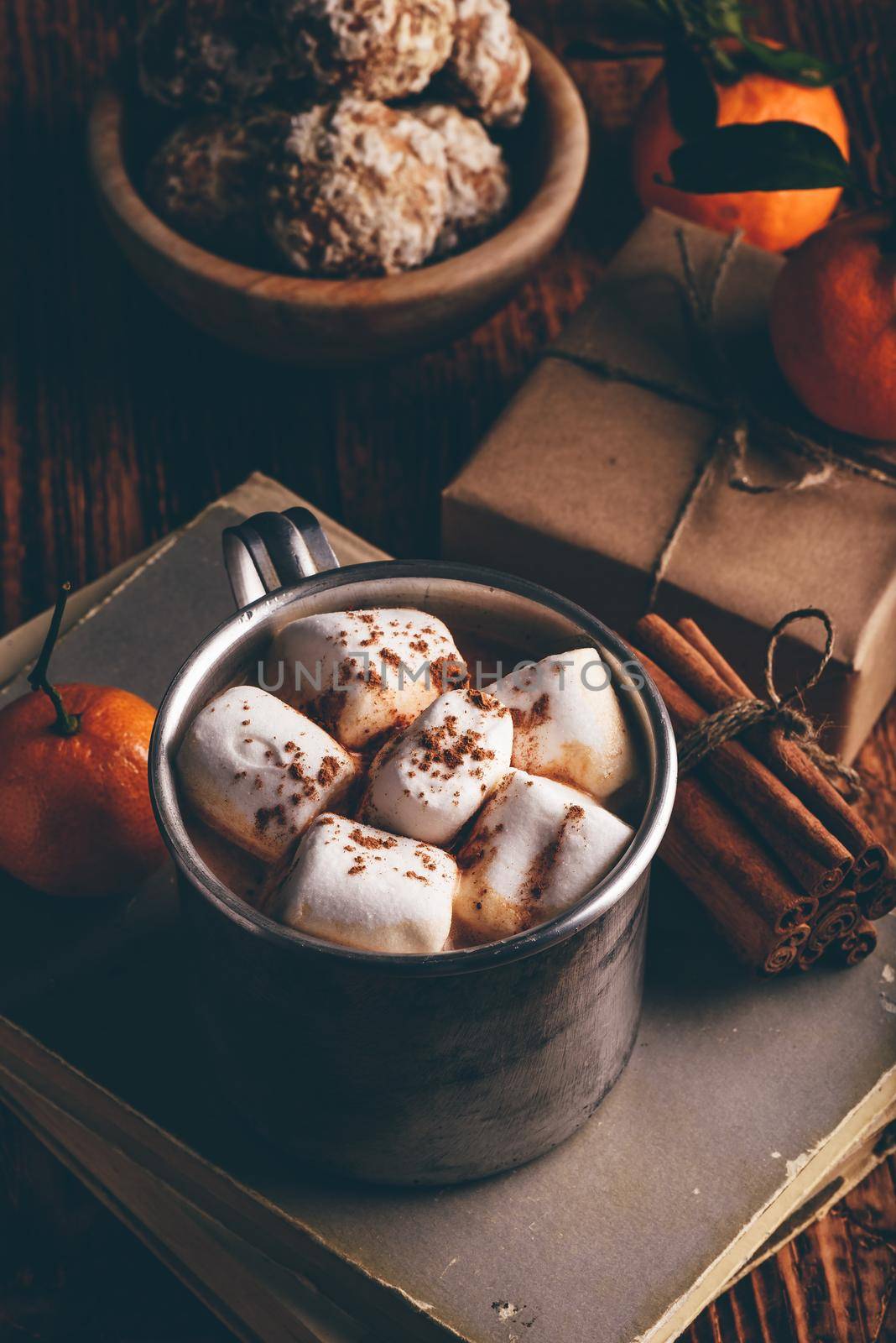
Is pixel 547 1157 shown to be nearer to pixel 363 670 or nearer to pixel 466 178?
pixel 363 670

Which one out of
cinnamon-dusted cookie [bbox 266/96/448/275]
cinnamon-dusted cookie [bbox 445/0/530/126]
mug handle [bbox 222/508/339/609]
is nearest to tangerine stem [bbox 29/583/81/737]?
mug handle [bbox 222/508/339/609]

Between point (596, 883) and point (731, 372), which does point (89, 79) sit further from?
point (596, 883)

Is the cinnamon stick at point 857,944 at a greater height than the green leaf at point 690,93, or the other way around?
the green leaf at point 690,93

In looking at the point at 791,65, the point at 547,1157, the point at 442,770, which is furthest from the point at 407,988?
the point at 791,65

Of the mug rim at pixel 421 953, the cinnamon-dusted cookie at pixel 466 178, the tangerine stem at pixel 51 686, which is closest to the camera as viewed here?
the mug rim at pixel 421 953

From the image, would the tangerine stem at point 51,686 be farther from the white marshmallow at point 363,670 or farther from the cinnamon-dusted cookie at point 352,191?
the cinnamon-dusted cookie at point 352,191

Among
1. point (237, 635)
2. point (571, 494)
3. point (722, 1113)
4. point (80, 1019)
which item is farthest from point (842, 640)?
point (80, 1019)

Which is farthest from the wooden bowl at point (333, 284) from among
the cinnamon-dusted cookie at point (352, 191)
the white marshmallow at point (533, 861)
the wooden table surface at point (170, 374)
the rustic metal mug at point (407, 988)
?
the white marshmallow at point (533, 861)

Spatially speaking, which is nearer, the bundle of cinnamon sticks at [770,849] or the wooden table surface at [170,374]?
the bundle of cinnamon sticks at [770,849]
